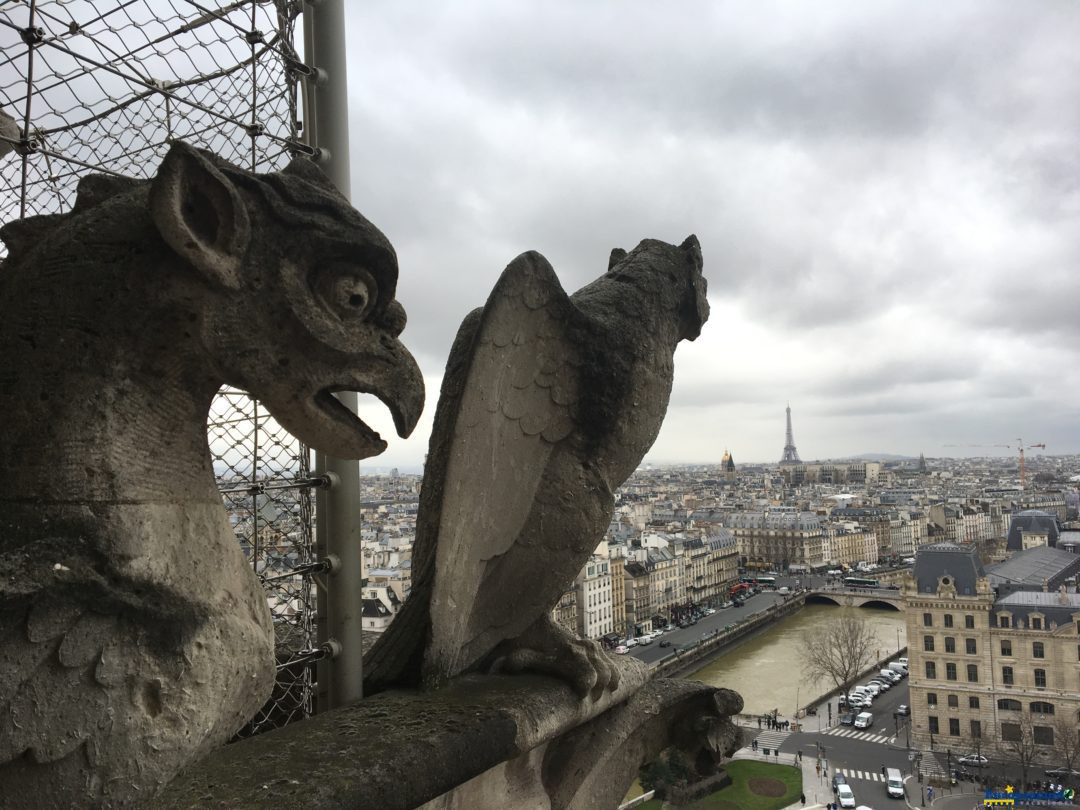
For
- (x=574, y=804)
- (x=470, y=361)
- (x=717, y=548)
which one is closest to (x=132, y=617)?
(x=470, y=361)

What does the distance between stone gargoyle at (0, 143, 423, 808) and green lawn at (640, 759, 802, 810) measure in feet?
57.8

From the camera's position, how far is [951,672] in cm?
2436

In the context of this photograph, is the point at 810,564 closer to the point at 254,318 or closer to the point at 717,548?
the point at 717,548

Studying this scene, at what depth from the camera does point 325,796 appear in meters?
1.56

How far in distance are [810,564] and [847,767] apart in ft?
117

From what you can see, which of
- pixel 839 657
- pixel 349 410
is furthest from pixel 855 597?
pixel 349 410

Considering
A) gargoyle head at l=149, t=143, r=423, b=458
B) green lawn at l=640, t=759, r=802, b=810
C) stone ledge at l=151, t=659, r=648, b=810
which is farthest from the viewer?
green lawn at l=640, t=759, r=802, b=810

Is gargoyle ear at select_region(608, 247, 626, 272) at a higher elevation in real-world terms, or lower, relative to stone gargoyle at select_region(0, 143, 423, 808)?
higher

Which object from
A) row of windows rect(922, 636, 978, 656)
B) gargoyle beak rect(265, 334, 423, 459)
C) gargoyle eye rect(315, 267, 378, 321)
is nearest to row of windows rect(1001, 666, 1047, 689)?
row of windows rect(922, 636, 978, 656)

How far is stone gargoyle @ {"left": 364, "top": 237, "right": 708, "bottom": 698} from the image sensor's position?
6.93 feet

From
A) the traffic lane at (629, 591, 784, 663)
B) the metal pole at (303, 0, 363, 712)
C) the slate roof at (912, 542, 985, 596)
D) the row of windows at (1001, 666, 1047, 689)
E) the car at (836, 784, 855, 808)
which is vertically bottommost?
the car at (836, 784, 855, 808)

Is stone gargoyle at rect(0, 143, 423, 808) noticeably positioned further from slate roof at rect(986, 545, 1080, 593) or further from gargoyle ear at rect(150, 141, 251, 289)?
slate roof at rect(986, 545, 1080, 593)

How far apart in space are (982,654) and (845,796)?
8218 mm
